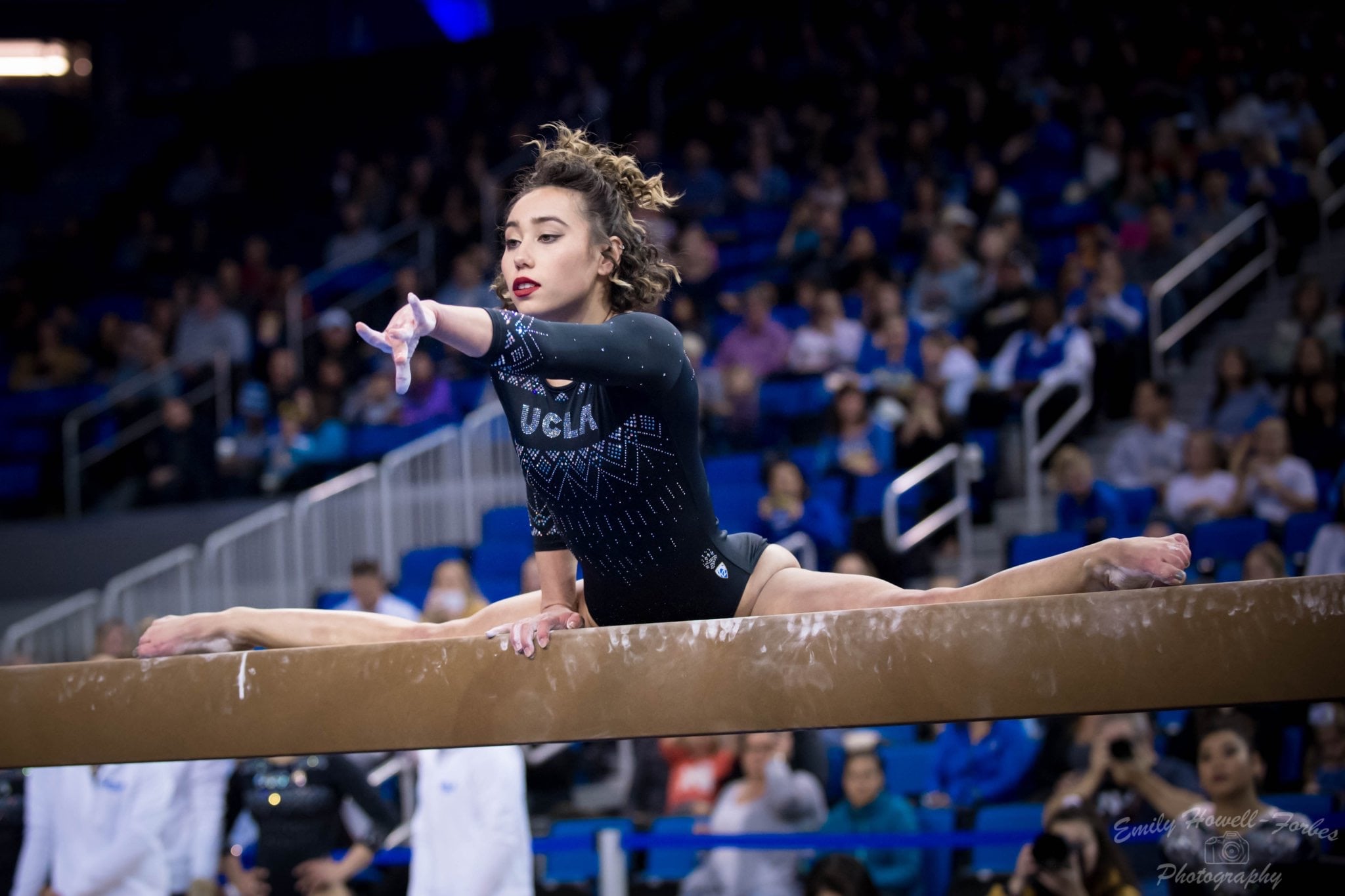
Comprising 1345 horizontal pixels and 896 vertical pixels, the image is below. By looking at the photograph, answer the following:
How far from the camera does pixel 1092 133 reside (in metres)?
9.34

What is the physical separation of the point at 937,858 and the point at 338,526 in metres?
4.56

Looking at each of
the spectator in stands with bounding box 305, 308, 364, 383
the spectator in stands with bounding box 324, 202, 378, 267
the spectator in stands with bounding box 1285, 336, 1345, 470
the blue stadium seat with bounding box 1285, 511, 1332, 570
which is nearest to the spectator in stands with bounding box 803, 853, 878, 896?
the blue stadium seat with bounding box 1285, 511, 1332, 570

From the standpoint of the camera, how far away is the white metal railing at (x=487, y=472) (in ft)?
26.9

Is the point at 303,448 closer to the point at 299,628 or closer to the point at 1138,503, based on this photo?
the point at 1138,503

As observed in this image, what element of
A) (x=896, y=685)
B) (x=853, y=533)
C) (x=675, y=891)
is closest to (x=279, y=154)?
(x=853, y=533)

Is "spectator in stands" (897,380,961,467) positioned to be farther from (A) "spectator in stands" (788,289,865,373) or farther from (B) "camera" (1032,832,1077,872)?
(B) "camera" (1032,832,1077,872)

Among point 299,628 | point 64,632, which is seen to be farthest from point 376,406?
point 299,628

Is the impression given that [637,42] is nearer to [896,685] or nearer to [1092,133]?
[1092,133]

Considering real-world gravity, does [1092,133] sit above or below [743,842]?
above

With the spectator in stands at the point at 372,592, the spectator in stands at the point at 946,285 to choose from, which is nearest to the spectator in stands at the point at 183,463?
the spectator in stands at the point at 372,592

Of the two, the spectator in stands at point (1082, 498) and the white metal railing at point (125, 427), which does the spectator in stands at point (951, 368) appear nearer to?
the spectator in stands at point (1082, 498)

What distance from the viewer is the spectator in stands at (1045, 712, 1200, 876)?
166 inches

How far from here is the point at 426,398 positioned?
29.5ft

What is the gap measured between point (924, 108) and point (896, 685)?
28.6 feet
